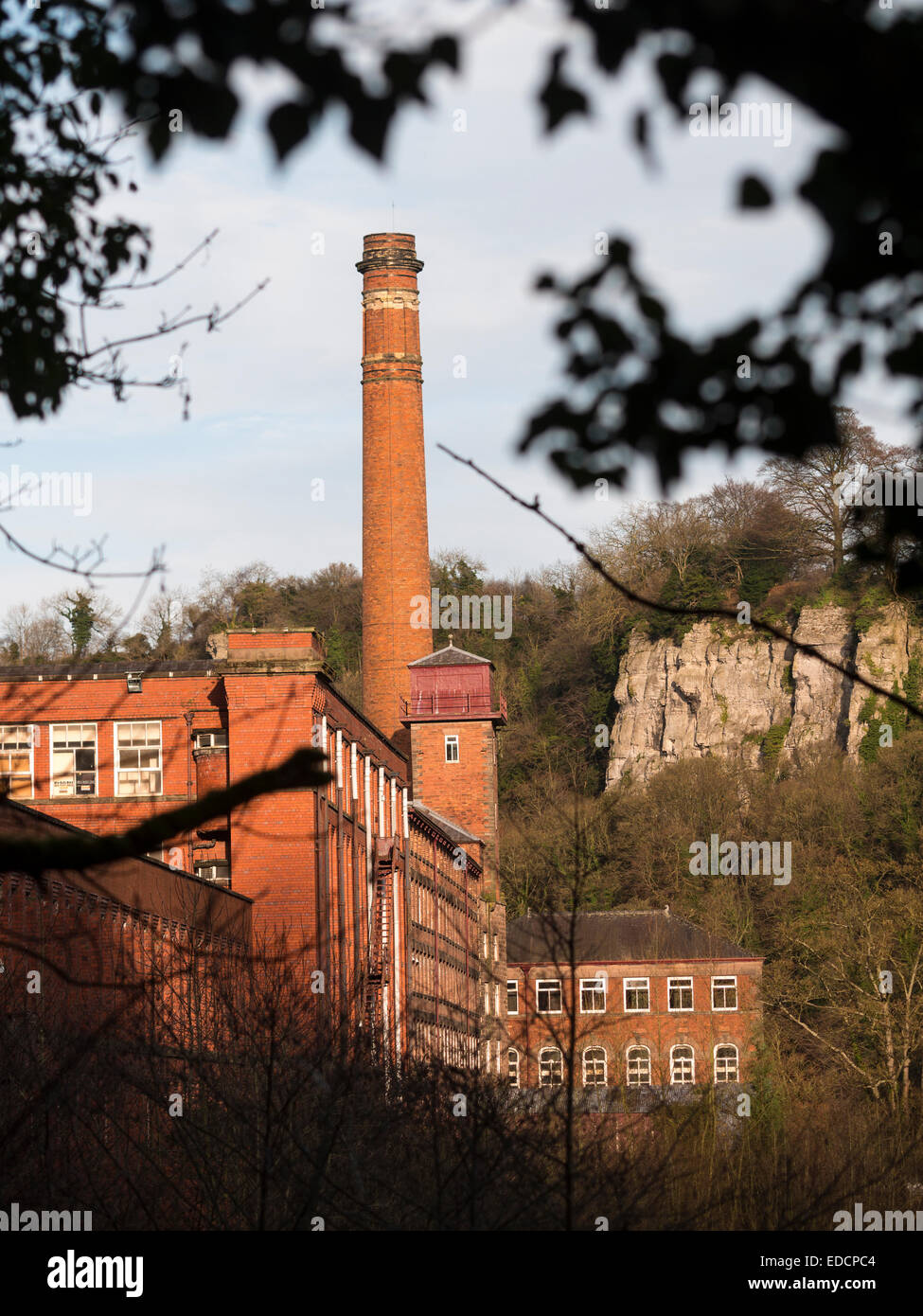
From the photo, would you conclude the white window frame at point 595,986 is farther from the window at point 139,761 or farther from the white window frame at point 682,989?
the window at point 139,761

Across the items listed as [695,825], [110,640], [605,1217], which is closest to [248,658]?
[605,1217]

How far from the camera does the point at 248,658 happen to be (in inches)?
1214

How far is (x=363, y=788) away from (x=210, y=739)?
141 inches

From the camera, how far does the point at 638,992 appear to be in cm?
5253

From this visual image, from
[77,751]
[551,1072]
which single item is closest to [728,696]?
[77,751]

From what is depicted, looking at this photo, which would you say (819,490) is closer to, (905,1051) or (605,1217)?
(905,1051)

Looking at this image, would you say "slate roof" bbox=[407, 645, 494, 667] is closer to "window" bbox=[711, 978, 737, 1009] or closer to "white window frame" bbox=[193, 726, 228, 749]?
"window" bbox=[711, 978, 737, 1009]

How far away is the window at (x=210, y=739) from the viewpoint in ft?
109

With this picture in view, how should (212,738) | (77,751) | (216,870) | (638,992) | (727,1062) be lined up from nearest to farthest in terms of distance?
(216,870) < (212,738) < (77,751) < (727,1062) < (638,992)

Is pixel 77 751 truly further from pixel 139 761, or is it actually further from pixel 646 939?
pixel 646 939

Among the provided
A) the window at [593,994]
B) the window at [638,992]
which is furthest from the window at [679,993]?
the window at [593,994]

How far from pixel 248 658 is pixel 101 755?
628cm

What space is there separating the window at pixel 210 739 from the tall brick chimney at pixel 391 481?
19.7 m

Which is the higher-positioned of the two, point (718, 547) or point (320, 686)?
point (718, 547)
